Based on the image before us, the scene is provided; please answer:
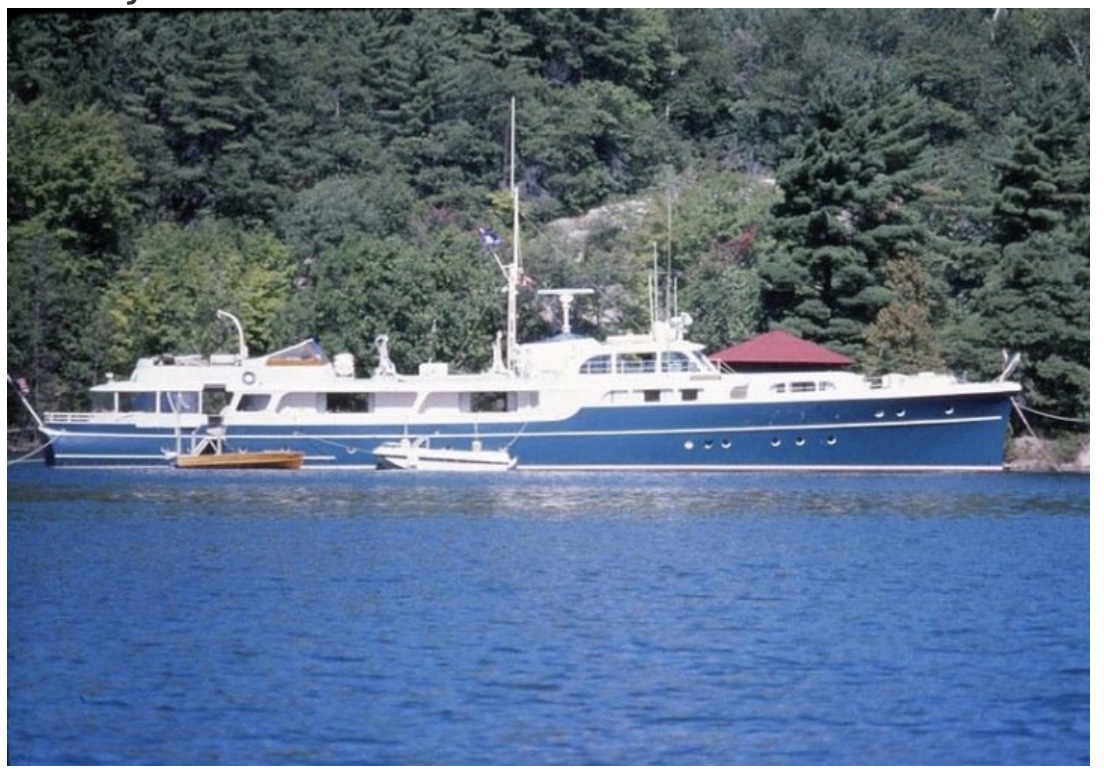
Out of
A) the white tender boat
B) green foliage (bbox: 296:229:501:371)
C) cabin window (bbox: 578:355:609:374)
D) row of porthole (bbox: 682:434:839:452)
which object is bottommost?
the white tender boat

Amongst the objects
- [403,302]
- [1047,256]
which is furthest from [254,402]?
[1047,256]

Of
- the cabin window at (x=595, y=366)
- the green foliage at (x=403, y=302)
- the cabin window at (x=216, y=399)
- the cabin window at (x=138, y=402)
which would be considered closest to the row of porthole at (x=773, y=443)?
the cabin window at (x=595, y=366)

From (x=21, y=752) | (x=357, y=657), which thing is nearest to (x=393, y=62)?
(x=357, y=657)

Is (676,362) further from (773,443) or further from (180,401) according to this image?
(180,401)

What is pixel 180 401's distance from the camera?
2120cm

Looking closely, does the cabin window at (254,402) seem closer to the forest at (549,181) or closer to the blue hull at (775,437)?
the forest at (549,181)

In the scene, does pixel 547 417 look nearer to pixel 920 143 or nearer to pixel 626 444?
pixel 626 444

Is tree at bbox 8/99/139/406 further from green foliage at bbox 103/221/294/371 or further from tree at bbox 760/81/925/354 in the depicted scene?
tree at bbox 760/81/925/354

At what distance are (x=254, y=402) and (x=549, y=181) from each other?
4.00 meters

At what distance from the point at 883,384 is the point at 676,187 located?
5389 millimetres

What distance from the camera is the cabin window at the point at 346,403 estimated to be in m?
21.5

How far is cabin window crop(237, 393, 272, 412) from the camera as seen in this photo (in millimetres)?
21312

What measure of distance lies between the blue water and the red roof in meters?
4.50

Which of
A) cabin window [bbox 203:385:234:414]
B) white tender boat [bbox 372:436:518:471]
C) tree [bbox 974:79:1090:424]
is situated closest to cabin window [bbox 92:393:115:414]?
Result: cabin window [bbox 203:385:234:414]
